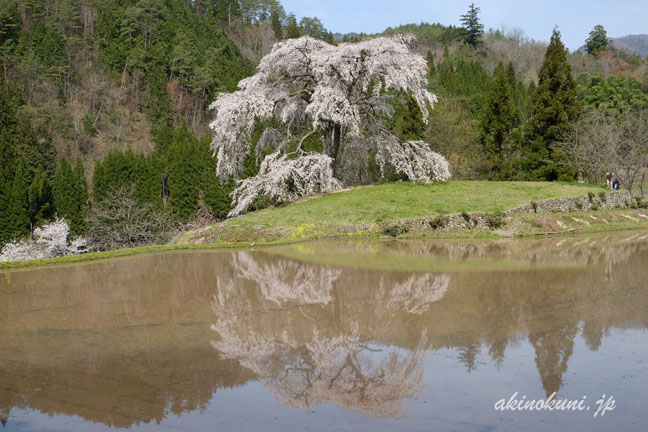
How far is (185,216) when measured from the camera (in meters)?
39.8

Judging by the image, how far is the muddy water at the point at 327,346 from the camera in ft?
18.1

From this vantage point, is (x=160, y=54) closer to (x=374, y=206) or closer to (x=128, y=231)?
(x=128, y=231)

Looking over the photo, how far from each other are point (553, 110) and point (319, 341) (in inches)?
1014

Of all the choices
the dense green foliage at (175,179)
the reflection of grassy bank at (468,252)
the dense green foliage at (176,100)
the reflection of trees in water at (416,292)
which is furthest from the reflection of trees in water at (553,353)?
the dense green foliage at (175,179)

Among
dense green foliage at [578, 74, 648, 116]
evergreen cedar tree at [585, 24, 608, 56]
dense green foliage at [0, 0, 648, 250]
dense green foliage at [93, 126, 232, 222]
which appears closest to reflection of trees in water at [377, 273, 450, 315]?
dense green foliage at [0, 0, 648, 250]

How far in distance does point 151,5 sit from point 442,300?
247ft

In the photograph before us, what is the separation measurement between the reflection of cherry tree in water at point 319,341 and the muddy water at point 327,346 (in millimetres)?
29

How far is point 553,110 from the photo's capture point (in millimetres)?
29359

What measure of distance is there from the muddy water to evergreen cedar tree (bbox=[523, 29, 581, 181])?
18.0 metres

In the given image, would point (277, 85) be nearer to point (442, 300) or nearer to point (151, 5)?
point (442, 300)

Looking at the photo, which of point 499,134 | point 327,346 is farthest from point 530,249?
Answer: point 499,134

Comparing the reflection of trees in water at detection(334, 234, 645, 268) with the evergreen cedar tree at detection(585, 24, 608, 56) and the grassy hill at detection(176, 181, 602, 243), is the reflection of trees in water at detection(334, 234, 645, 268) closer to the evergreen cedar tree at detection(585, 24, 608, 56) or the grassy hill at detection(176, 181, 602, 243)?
the grassy hill at detection(176, 181, 602, 243)

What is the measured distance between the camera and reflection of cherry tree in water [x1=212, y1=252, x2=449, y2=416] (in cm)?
602

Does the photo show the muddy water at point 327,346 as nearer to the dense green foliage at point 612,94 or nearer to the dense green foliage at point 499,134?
the dense green foliage at point 499,134
